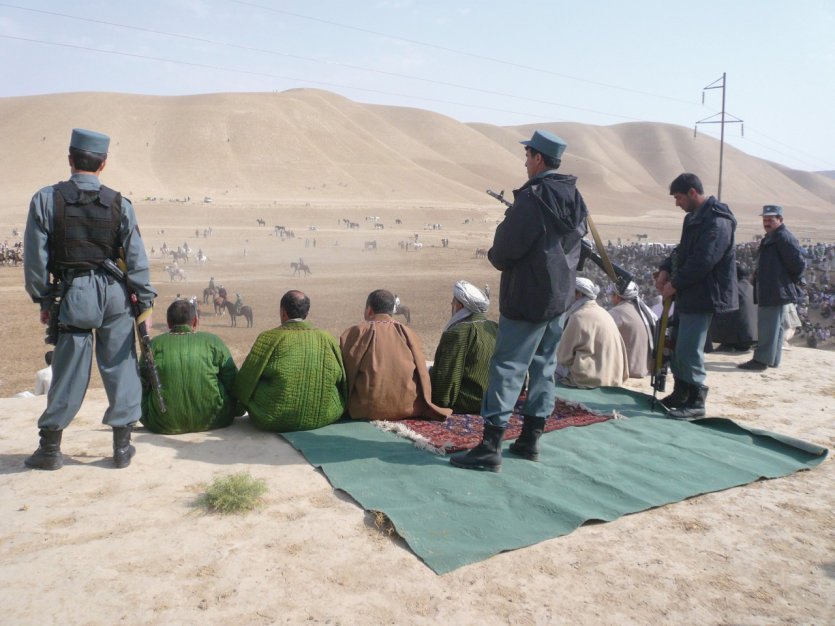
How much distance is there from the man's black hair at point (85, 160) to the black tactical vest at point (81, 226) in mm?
104

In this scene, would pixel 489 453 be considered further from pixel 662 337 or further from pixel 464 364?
pixel 662 337

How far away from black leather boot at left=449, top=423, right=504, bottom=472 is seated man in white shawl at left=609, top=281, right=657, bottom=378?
2821 millimetres

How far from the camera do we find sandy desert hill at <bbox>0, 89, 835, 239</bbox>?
5103cm

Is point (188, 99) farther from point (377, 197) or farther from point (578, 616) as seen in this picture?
point (578, 616)

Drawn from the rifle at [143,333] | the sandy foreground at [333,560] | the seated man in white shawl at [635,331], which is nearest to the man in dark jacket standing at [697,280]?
the seated man in white shawl at [635,331]

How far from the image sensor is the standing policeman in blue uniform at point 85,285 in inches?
129

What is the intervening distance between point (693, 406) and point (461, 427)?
1.78 m

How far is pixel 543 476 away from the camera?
3.51 m

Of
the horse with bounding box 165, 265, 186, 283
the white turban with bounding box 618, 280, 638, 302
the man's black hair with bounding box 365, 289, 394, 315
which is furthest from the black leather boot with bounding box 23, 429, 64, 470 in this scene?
the horse with bounding box 165, 265, 186, 283

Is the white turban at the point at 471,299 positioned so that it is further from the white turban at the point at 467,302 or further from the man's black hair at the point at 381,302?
the man's black hair at the point at 381,302

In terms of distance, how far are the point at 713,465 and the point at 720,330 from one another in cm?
394

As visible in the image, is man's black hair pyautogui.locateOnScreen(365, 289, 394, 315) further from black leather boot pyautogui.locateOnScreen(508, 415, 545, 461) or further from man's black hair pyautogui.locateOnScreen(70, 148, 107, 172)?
man's black hair pyautogui.locateOnScreen(70, 148, 107, 172)

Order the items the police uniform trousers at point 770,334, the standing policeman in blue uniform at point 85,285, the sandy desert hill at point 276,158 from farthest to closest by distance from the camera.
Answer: the sandy desert hill at point 276,158, the police uniform trousers at point 770,334, the standing policeman in blue uniform at point 85,285

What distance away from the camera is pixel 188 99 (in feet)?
253
